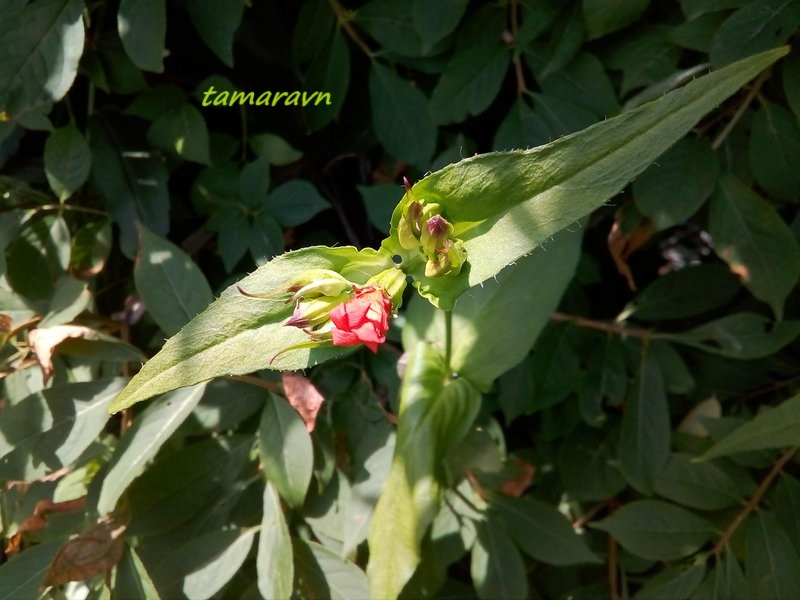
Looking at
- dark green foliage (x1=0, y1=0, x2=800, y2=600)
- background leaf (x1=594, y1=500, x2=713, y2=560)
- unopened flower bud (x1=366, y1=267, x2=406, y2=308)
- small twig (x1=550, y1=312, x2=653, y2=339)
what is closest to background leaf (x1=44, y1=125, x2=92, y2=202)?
dark green foliage (x1=0, y1=0, x2=800, y2=600)

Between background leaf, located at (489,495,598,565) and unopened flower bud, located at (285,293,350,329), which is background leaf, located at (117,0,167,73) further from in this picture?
background leaf, located at (489,495,598,565)

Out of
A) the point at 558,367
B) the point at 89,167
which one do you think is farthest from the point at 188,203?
the point at 558,367

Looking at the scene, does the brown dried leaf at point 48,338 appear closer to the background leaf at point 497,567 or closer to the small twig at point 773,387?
the background leaf at point 497,567

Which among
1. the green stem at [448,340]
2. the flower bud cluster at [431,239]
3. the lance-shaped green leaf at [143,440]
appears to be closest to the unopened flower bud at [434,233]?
the flower bud cluster at [431,239]

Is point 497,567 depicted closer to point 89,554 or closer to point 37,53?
point 89,554

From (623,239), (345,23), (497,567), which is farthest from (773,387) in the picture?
(345,23)
